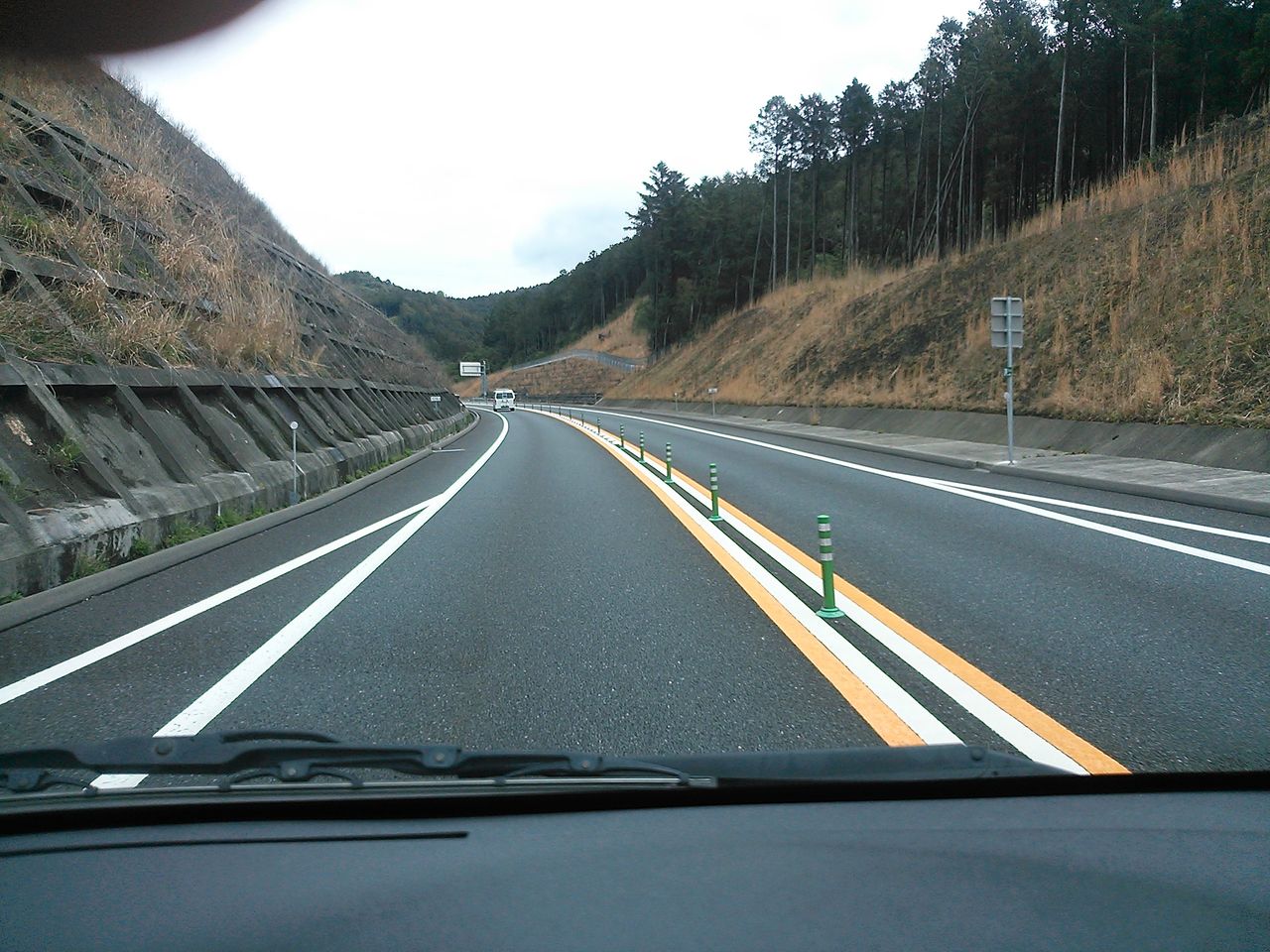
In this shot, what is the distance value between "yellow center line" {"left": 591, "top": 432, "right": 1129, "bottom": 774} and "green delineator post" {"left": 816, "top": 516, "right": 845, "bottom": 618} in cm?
30

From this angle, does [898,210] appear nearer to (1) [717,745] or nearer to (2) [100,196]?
(2) [100,196]

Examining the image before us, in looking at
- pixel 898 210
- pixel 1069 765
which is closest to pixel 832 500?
pixel 1069 765

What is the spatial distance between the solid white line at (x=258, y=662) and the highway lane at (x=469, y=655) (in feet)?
0.21

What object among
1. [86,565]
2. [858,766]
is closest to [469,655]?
[858,766]

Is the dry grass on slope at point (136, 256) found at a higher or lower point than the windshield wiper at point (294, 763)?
higher

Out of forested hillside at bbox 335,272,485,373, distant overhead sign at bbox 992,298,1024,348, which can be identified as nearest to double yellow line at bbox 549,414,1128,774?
distant overhead sign at bbox 992,298,1024,348

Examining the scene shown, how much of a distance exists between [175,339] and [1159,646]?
12.9 m

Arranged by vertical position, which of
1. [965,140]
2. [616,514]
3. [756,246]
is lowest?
[616,514]

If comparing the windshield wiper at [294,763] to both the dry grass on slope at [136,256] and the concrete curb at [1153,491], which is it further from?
the concrete curb at [1153,491]

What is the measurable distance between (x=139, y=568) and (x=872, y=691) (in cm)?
701

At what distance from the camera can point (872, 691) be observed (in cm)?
522

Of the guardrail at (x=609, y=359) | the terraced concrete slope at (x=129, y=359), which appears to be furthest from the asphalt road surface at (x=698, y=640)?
the guardrail at (x=609, y=359)

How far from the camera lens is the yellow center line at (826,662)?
4.59 m

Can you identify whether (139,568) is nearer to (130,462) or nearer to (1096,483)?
(130,462)
